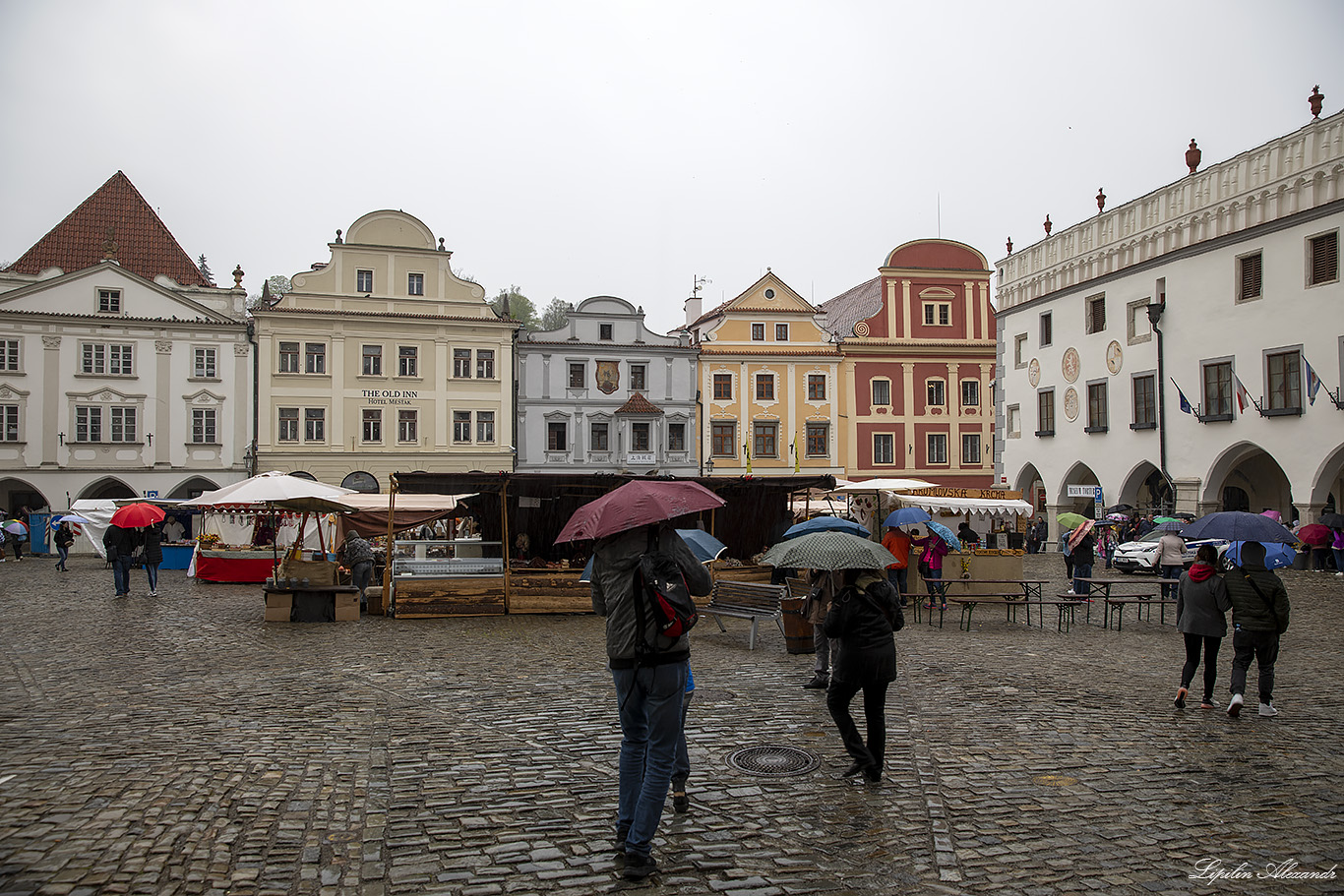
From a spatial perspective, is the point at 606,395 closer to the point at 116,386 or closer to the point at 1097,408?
the point at 116,386

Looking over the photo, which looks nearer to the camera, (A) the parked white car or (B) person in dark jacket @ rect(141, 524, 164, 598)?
(B) person in dark jacket @ rect(141, 524, 164, 598)

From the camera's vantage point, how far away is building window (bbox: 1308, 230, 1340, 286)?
25.3m

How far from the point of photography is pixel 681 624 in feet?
16.7

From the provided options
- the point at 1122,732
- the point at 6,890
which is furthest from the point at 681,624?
the point at 1122,732

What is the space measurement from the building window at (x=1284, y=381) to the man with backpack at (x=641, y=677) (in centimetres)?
2709

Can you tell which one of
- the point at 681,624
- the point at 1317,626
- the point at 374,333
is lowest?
the point at 1317,626

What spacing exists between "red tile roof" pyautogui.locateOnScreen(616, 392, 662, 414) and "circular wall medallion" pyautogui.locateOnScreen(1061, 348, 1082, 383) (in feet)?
59.0

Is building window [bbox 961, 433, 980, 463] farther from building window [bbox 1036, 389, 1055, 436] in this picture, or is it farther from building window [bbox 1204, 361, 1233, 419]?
building window [bbox 1204, 361, 1233, 419]

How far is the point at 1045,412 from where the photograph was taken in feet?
123

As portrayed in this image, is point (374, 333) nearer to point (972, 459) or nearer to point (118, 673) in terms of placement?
point (972, 459)

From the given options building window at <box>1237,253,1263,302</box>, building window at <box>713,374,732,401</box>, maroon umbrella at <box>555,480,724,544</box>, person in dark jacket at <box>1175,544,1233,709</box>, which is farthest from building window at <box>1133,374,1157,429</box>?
maroon umbrella at <box>555,480,724,544</box>

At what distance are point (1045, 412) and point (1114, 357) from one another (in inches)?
178

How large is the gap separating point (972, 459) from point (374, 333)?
29.5m

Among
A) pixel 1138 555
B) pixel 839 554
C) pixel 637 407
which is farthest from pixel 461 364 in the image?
pixel 839 554
